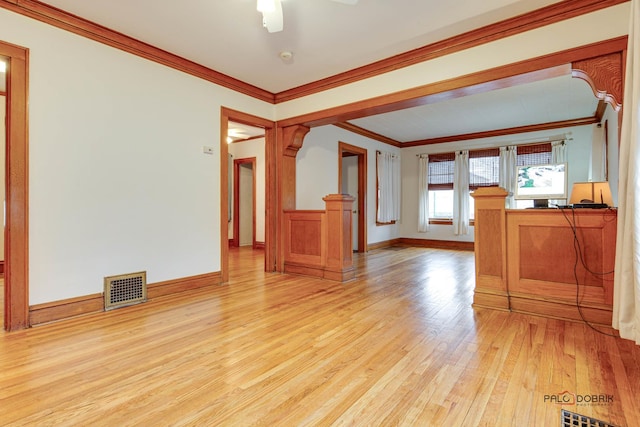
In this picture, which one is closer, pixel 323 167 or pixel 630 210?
pixel 630 210

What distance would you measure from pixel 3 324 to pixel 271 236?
2.93 m

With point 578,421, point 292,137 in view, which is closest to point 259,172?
point 292,137

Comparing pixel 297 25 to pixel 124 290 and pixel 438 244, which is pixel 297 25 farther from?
Answer: pixel 438 244

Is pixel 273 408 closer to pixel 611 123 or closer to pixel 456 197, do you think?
pixel 611 123

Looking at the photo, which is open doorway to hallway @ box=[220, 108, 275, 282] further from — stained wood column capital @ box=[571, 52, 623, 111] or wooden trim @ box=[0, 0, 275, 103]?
stained wood column capital @ box=[571, 52, 623, 111]

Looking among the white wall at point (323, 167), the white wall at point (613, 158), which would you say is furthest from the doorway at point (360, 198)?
the white wall at point (613, 158)

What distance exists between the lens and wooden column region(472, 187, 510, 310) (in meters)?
2.98

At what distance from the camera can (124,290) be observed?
3.11 metres

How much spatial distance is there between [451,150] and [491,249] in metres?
4.90

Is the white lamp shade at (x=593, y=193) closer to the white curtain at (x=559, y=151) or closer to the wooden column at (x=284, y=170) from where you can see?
the wooden column at (x=284, y=170)

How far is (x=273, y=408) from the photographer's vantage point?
1.50 metres

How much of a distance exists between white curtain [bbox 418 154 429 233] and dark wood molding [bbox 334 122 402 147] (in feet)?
2.55

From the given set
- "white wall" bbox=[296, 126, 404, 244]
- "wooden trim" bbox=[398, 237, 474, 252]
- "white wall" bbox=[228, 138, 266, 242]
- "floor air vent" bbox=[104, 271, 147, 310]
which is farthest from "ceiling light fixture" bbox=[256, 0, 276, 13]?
"wooden trim" bbox=[398, 237, 474, 252]

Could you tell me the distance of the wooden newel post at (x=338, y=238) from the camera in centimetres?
422
